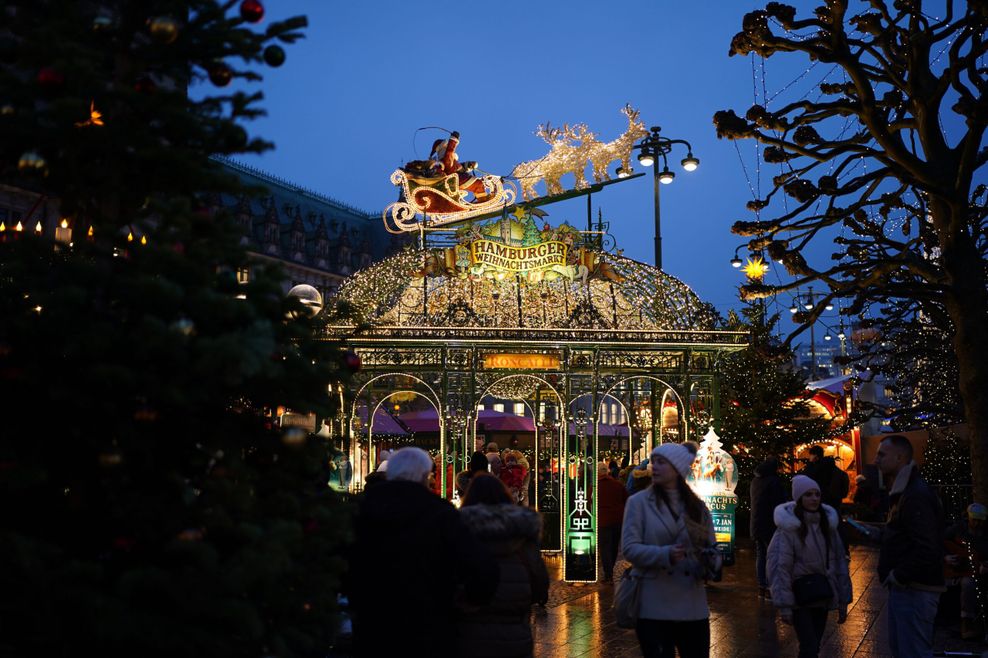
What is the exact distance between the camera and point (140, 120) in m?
4.44

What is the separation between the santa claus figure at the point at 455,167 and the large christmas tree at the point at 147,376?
12103 millimetres

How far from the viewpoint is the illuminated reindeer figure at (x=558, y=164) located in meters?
16.9

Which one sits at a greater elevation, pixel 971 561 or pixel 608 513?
pixel 608 513

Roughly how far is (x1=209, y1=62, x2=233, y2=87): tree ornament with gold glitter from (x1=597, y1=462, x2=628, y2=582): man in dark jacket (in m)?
11.1

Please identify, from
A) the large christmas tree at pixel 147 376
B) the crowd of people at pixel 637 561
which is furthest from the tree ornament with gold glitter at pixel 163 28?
the crowd of people at pixel 637 561

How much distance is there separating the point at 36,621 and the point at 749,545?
1969cm

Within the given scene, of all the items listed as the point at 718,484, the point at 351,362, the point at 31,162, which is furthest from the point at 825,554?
the point at 718,484

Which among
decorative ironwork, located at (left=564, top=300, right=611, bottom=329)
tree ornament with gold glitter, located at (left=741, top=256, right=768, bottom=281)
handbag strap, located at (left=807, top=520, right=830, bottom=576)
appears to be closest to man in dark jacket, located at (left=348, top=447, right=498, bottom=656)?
handbag strap, located at (left=807, top=520, right=830, bottom=576)

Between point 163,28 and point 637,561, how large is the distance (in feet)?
12.4

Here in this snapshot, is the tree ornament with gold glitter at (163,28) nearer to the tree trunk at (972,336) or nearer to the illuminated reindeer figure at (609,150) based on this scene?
the tree trunk at (972,336)

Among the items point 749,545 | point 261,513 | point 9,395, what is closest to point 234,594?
point 261,513

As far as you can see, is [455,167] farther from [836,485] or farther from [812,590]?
[812,590]

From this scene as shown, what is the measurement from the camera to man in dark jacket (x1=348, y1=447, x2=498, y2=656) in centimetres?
484

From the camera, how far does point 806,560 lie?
736 cm
